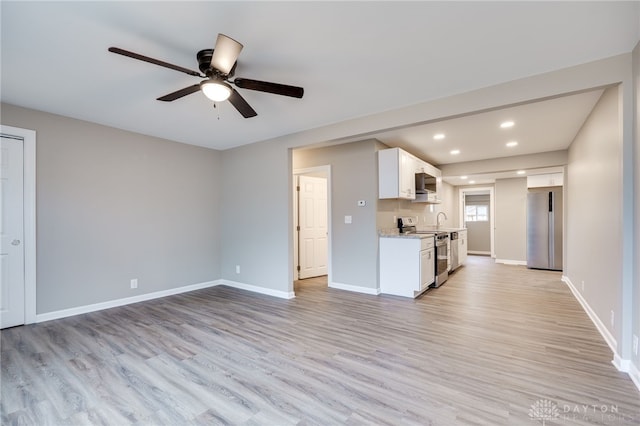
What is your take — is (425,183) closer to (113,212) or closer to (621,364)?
(621,364)

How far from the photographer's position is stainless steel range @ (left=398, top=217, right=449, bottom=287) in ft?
16.4

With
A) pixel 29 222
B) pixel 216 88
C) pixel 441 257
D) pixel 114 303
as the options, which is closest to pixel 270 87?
pixel 216 88

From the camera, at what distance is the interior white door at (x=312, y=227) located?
5.75m

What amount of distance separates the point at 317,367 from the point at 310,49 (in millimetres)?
2472

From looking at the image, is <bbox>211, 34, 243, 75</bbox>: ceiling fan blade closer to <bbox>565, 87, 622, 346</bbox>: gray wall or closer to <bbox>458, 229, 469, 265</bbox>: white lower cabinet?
<bbox>565, 87, 622, 346</bbox>: gray wall

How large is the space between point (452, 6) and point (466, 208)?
379 inches

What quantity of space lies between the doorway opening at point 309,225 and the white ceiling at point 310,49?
241 cm

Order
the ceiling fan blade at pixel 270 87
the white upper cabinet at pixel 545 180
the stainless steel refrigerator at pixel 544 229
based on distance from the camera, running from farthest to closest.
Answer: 1. the white upper cabinet at pixel 545 180
2. the stainless steel refrigerator at pixel 544 229
3. the ceiling fan blade at pixel 270 87

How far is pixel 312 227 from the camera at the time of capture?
5930 mm

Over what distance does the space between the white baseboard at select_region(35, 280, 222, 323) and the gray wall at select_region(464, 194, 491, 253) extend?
8.56 meters

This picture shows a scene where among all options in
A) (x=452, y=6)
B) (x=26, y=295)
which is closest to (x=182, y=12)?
(x=452, y=6)

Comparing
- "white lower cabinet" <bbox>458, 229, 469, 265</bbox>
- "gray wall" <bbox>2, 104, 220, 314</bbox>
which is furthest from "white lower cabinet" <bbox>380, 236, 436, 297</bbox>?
"gray wall" <bbox>2, 104, 220, 314</bbox>

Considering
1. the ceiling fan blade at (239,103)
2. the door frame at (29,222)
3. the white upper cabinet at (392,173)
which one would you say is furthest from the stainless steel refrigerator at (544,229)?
the door frame at (29,222)

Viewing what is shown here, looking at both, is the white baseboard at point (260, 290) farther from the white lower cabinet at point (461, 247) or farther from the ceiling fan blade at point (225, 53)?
the white lower cabinet at point (461, 247)
